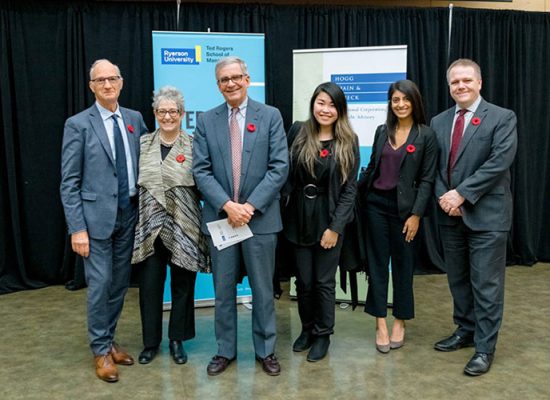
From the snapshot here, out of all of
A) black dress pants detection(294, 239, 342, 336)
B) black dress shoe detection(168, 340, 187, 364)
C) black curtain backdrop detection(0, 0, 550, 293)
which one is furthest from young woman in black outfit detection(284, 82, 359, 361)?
black curtain backdrop detection(0, 0, 550, 293)

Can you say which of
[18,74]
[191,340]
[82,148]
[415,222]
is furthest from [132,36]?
[415,222]

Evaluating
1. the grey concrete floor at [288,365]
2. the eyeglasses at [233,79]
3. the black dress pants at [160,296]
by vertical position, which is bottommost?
the grey concrete floor at [288,365]

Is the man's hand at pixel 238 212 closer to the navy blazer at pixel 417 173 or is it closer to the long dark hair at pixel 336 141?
the long dark hair at pixel 336 141

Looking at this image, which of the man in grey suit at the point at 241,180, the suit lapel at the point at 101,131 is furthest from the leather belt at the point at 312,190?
the suit lapel at the point at 101,131

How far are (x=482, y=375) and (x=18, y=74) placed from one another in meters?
3.99

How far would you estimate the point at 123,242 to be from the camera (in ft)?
9.76

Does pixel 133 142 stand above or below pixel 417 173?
above

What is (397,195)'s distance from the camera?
304 centimetres

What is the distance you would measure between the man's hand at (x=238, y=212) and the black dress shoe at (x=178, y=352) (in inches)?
33.6

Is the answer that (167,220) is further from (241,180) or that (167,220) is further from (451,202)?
(451,202)

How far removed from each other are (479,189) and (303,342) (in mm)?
1313

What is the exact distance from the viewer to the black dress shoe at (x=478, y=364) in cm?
291

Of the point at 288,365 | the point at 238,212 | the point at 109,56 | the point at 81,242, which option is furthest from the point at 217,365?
the point at 109,56

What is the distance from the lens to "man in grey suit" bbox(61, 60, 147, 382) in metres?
2.81
